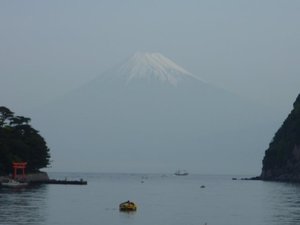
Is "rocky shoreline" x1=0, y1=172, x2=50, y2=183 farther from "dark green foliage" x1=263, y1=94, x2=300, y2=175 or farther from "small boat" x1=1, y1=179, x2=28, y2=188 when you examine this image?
"dark green foliage" x1=263, y1=94, x2=300, y2=175

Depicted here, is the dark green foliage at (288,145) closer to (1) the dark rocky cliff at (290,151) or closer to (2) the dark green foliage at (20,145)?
(1) the dark rocky cliff at (290,151)

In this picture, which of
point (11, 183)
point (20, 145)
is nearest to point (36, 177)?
point (20, 145)

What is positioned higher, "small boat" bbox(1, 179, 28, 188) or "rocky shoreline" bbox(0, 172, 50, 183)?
"rocky shoreline" bbox(0, 172, 50, 183)

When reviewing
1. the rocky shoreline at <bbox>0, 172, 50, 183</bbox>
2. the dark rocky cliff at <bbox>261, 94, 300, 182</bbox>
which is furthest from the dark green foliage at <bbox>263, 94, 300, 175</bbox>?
the rocky shoreline at <bbox>0, 172, 50, 183</bbox>

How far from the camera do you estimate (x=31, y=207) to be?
76250 millimetres

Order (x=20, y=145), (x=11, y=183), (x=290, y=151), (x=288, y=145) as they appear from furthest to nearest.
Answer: (x=288, y=145)
(x=290, y=151)
(x=20, y=145)
(x=11, y=183)

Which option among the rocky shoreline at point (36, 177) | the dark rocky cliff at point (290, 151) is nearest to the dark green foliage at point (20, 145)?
the rocky shoreline at point (36, 177)

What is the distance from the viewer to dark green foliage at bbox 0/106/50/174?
432 ft

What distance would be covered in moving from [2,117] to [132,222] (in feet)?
265

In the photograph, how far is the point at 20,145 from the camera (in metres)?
137

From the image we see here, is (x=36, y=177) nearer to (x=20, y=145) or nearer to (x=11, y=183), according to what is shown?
(x=20, y=145)

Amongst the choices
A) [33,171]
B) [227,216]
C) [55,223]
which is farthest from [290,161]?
[55,223]

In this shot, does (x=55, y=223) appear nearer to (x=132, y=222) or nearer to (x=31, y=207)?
(x=132, y=222)

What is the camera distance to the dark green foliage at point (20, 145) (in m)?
132
